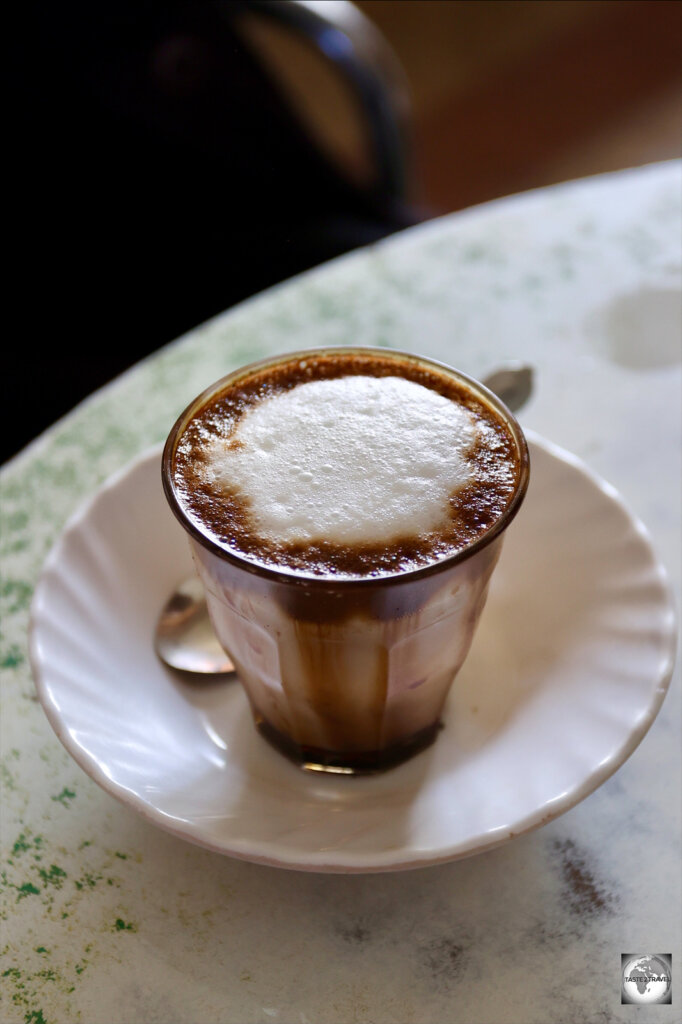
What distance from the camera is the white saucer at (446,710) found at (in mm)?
521

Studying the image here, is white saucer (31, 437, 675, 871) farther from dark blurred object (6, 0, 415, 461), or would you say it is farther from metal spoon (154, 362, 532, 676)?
dark blurred object (6, 0, 415, 461)

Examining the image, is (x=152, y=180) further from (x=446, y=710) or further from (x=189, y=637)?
(x=446, y=710)

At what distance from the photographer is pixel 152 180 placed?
1.39 m

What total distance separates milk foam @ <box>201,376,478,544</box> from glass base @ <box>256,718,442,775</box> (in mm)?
163

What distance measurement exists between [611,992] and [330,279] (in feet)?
2.51

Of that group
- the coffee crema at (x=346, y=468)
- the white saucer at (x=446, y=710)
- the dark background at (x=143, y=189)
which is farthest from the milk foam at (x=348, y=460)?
the dark background at (x=143, y=189)

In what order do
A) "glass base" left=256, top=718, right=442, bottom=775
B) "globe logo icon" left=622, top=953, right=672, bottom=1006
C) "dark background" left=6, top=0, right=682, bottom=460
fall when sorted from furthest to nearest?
"dark background" left=6, top=0, right=682, bottom=460 → "glass base" left=256, top=718, right=442, bottom=775 → "globe logo icon" left=622, top=953, right=672, bottom=1006

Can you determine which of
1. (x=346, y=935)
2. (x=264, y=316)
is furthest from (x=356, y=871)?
(x=264, y=316)

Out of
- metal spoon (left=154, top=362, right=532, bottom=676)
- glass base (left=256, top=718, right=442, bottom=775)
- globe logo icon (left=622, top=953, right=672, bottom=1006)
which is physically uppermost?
metal spoon (left=154, top=362, right=532, bottom=676)

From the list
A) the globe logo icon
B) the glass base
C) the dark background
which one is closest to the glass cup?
the glass base

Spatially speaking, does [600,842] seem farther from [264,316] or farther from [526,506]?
[264,316]

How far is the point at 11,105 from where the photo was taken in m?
1.38

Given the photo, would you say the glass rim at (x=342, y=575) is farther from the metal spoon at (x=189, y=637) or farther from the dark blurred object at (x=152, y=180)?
the dark blurred object at (x=152, y=180)

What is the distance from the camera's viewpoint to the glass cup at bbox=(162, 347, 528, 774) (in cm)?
51
